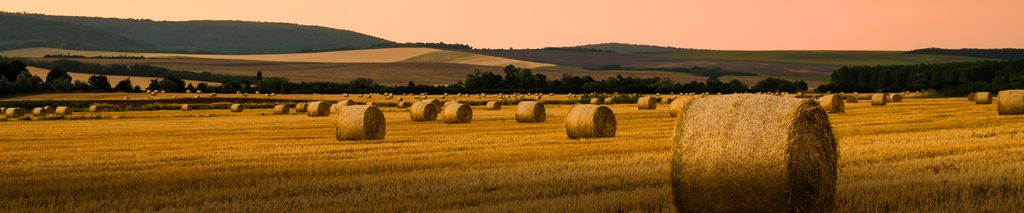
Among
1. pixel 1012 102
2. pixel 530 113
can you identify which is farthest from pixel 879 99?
pixel 530 113

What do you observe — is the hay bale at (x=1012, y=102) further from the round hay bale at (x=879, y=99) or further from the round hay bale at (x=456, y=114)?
the round hay bale at (x=879, y=99)

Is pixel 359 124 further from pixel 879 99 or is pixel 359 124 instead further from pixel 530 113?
pixel 879 99

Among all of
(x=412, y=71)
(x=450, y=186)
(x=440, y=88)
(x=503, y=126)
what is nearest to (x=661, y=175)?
(x=450, y=186)

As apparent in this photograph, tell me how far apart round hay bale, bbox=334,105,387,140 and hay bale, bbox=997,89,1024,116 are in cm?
1917

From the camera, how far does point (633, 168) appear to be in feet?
50.9

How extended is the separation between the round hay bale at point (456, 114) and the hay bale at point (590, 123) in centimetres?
967

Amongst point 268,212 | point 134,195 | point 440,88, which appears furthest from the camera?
point 440,88

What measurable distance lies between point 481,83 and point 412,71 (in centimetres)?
1864

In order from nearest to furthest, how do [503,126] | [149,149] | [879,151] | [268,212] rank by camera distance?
[268,212], [879,151], [149,149], [503,126]

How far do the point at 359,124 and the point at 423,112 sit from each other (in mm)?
12025

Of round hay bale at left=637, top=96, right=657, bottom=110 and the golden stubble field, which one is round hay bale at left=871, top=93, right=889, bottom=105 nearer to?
round hay bale at left=637, top=96, right=657, bottom=110

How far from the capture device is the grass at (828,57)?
142 meters

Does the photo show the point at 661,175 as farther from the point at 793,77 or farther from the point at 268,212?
the point at 793,77

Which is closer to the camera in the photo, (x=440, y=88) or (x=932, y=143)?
(x=932, y=143)
